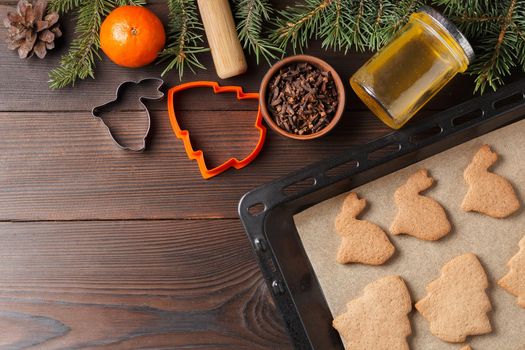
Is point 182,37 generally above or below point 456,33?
below

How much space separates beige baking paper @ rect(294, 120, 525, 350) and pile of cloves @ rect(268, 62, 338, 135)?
148 millimetres

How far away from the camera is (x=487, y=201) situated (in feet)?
3.43

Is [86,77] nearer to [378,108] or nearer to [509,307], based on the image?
[378,108]

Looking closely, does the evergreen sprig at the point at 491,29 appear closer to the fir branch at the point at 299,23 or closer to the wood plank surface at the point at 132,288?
the fir branch at the point at 299,23

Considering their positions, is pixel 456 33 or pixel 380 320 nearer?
pixel 456 33

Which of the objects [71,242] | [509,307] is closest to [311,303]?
[509,307]

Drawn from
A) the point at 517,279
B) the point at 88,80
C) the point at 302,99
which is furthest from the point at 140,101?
the point at 517,279

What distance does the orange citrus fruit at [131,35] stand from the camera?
104cm

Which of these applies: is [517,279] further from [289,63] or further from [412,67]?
[289,63]

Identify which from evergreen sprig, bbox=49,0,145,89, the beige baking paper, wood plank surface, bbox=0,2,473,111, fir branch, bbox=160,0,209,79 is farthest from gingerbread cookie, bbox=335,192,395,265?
evergreen sprig, bbox=49,0,145,89

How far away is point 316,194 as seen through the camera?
1.04m

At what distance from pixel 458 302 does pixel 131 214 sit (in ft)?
2.08

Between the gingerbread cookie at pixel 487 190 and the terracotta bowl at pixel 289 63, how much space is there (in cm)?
Answer: 26

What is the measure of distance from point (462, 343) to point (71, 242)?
0.76 metres
